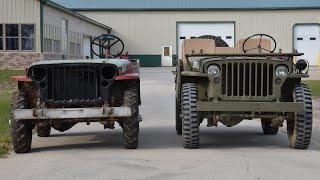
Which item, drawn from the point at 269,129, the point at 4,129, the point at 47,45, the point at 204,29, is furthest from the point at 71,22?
the point at 269,129

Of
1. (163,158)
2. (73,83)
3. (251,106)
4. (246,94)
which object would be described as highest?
(73,83)

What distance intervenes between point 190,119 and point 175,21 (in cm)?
5723

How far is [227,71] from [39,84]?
2890mm

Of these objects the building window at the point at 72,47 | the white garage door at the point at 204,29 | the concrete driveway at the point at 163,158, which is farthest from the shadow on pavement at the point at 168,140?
the white garage door at the point at 204,29

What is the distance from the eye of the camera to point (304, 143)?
34.4ft

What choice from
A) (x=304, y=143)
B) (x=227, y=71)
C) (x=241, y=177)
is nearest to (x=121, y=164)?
(x=241, y=177)

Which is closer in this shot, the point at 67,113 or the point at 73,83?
the point at 67,113

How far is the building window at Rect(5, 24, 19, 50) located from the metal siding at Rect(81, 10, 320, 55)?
26570 mm

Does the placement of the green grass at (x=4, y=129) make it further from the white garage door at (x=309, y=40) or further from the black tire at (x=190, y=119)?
the white garage door at (x=309, y=40)

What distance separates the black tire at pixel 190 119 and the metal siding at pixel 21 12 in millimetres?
30633

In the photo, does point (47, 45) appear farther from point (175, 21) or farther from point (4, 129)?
point (4, 129)

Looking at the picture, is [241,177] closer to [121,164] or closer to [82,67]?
[121,164]

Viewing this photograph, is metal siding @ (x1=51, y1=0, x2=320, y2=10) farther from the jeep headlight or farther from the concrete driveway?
the jeep headlight

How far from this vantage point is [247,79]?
10.4 metres
